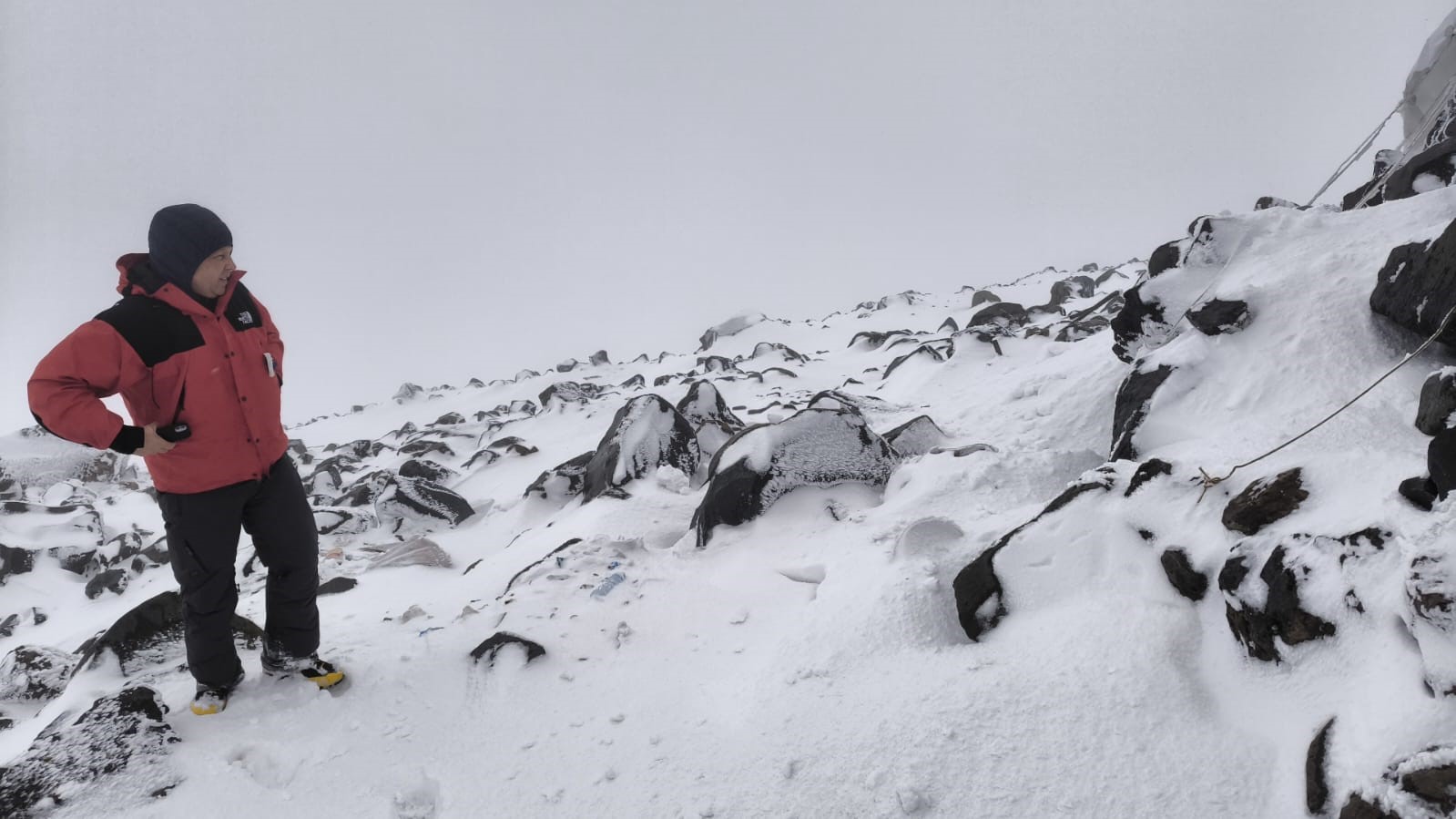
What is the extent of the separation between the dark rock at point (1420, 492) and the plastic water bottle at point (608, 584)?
4285 millimetres

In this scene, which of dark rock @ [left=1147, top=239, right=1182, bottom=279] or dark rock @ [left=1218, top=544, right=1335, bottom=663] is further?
dark rock @ [left=1147, top=239, right=1182, bottom=279]

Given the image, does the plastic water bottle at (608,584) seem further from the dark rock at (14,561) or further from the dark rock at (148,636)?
the dark rock at (14,561)

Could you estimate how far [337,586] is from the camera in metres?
6.32

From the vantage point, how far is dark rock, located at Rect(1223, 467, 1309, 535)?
2.87 metres

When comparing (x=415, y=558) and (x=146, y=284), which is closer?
(x=146, y=284)

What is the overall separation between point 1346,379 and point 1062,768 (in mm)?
3487

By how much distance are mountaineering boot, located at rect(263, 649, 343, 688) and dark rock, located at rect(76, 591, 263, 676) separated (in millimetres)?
530

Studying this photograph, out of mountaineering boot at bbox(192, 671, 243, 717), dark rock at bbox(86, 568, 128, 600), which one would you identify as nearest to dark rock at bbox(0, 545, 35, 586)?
dark rock at bbox(86, 568, 128, 600)

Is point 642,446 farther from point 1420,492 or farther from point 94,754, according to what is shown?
point 1420,492

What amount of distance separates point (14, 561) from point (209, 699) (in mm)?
16416

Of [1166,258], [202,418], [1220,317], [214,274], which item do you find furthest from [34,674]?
[1166,258]

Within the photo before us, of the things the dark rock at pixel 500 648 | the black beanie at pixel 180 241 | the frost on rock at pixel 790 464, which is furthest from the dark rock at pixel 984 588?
the black beanie at pixel 180 241

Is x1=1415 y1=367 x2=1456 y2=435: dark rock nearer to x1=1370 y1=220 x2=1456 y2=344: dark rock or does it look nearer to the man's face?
x1=1370 y1=220 x2=1456 y2=344: dark rock

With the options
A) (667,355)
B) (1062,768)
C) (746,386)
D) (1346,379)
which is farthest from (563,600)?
(667,355)
